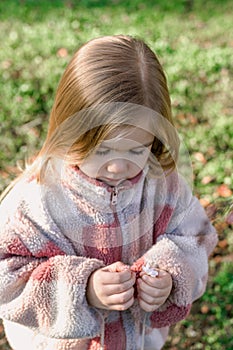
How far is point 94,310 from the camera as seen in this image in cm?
209

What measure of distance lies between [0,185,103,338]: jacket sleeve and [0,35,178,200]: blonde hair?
Answer: 25 centimetres

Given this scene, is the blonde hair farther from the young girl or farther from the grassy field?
the grassy field

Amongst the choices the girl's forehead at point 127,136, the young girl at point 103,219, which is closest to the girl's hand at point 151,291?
the young girl at point 103,219

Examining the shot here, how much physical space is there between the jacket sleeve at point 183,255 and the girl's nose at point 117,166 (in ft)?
1.11

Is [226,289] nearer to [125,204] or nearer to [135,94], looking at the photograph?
[125,204]

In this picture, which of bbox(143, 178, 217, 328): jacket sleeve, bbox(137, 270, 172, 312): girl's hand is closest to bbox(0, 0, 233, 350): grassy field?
bbox(143, 178, 217, 328): jacket sleeve

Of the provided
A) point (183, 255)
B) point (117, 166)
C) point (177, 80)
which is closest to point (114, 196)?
point (117, 166)

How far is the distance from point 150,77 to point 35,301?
71cm

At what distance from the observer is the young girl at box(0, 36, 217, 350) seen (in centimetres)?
184

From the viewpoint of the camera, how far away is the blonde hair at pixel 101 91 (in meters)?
1.81

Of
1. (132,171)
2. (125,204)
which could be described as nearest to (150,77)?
(132,171)

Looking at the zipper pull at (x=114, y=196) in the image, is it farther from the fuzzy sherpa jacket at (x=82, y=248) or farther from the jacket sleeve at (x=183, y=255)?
the jacket sleeve at (x=183, y=255)

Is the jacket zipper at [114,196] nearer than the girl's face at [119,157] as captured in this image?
No

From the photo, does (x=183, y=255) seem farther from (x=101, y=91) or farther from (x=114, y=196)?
(x=101, y=91)
